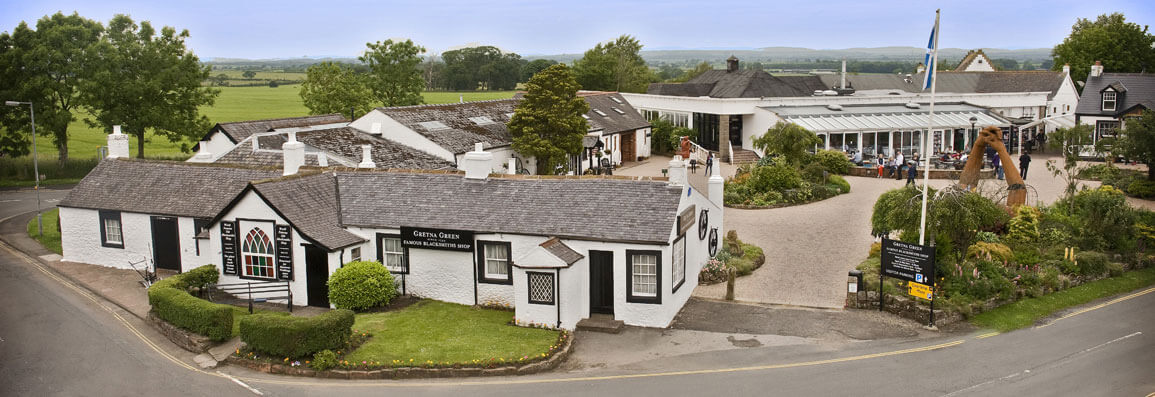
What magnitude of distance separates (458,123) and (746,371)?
26.6 meters

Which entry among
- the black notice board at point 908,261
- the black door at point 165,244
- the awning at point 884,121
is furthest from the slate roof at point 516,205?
Answer: the awning at point 884,121

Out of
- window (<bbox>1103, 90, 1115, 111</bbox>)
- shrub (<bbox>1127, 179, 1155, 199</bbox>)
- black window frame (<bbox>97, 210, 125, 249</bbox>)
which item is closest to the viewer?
black window frame (<bbox>97, 210, 125, 249</bbox>)

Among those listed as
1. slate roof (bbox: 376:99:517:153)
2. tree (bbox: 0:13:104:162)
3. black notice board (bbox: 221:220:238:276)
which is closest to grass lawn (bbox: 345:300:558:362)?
black notice board (bbox: 221:220:238:276)

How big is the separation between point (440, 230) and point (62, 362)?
8793 mm

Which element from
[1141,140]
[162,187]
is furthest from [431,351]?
[1141,140]

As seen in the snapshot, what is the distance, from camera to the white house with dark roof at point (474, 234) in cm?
2075

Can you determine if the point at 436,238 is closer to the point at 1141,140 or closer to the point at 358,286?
the point at 358,286

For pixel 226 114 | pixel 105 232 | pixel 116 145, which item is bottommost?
pixel 105 232

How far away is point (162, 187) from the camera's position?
27281 millimetres

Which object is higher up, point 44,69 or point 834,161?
point 44,69

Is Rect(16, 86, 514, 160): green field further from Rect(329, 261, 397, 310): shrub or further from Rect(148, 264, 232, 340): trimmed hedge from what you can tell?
Rect(329, 261, 397, 310): shrub

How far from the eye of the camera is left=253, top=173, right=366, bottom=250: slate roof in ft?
73.7

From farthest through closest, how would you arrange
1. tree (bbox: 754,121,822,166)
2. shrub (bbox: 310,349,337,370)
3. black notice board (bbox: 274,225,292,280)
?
tree (bbox: 754,121,822,166), black notice board (bbox: 274,225,292,280), shrub (bbox: 310,349,337,370)

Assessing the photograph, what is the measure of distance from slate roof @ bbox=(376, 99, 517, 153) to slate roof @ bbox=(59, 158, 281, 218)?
11.7 meters
